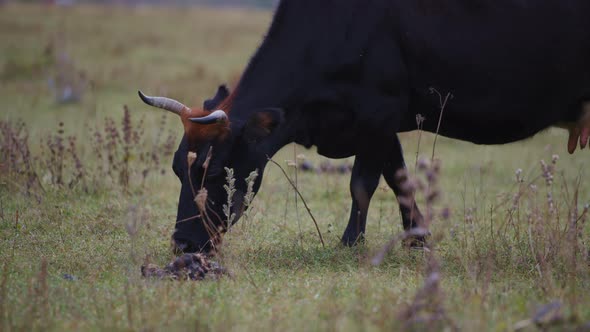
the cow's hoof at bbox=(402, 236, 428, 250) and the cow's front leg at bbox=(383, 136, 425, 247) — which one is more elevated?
the cow's front leg at bbox=(383, 136, 425, 247)

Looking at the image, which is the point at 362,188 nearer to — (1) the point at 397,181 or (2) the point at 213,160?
(1) the point at 397,181

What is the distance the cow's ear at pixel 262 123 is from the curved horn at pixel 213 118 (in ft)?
0.74

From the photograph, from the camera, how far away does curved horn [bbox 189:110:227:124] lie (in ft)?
17.3

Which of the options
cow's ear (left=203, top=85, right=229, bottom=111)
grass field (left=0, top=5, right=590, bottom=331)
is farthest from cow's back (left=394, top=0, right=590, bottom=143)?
cow's ear (left=203, top=85, right=229, bottom=111)

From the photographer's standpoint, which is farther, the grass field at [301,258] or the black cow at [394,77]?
the black cow at [394,77]

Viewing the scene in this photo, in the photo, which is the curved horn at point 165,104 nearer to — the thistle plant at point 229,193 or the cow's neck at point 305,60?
the cow's neck at point 305,60

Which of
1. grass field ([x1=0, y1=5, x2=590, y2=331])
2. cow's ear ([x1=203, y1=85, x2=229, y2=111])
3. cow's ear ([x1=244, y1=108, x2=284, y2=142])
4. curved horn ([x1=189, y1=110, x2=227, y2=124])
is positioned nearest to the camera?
grass field ([x1=0, y1=5, x2=590, y2=331])

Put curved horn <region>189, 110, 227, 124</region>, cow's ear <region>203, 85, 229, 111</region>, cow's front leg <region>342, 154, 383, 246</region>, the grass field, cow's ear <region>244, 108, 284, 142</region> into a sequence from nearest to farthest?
the grass field, curved horn <region>189, 110, 227, 124</region>, cow's ear <region>244, 108, 284, 142</region>, cow's ear <region>203, 85, 229, 111</region>, cow's front leg <region>342, 154, 383, 246</region>

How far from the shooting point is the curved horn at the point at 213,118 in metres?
5.27

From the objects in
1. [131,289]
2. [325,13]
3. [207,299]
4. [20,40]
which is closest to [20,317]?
[131,289]

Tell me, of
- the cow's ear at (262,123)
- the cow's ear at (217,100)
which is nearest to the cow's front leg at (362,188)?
the cow's ear at (262,123)

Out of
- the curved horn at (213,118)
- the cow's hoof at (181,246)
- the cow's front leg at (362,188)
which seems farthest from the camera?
the cow's front leg at (362,188)

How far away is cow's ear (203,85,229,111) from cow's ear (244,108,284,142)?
0.43 m

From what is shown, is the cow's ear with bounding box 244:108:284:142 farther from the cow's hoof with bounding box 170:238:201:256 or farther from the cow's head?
the cow's hoof with bounding box 170:238:201:256
